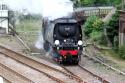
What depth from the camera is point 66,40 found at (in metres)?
22.6

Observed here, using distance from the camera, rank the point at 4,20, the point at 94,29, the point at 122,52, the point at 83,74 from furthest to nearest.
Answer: the point at 4,20 → the point at 94,29 → the point at 122,52 → the point at 83,74

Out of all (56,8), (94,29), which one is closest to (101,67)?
(56,8)

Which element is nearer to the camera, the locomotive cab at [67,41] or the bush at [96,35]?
the locomotive cab at [67,41]

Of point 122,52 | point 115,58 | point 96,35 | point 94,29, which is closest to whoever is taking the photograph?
point 122,52

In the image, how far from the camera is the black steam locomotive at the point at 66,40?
2231 centimetres

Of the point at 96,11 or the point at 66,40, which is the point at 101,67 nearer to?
the point at 66,40

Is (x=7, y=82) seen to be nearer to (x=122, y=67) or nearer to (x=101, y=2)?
(x=122, y=67)

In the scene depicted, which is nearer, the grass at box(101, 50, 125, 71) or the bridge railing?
the grass at box(101, 50, 125, 71)

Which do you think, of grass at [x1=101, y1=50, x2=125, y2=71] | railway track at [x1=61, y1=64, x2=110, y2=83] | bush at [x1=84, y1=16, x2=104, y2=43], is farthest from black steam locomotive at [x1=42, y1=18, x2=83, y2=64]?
bush at [x1=84, y1=16, x2=104, y2=43]

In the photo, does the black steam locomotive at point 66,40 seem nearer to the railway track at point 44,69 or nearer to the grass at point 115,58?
the railway track at point 44,69

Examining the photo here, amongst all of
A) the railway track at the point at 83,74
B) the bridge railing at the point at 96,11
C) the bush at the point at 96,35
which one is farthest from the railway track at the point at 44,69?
the bridge railing at the point at 96,11

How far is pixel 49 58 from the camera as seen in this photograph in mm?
25000

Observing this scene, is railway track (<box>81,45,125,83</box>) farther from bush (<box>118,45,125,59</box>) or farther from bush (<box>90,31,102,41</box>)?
bush (<box>90,31,102,41</box>)

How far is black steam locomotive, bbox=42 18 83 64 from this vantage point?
2231 centimetres
